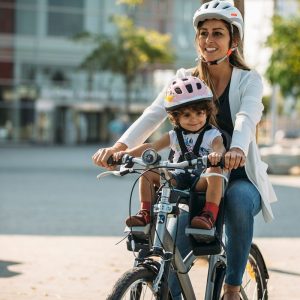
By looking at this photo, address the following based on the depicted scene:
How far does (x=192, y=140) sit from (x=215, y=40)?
0.61 meters

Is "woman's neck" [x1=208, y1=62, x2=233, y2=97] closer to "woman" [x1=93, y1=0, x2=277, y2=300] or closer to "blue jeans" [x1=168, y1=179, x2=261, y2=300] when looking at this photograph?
"woman" [x1=93, y1=0, x2=277, y2=300]

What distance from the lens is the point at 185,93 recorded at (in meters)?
4.43

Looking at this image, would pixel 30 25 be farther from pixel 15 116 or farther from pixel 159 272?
pixel 159 272

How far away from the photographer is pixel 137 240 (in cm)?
448

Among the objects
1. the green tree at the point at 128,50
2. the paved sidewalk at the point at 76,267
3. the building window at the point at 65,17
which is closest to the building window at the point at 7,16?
the building window at the point at 65,17

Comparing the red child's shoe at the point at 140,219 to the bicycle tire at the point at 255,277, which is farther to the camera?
the bicycle tire at the point at 255,277

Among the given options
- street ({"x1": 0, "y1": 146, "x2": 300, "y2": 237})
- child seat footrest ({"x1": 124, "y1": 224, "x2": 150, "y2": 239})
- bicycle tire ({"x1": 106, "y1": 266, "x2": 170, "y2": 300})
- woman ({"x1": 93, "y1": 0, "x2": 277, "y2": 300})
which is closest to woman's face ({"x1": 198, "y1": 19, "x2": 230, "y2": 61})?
woman ({"x1": 93, "y1": 0, "x2": 277, "y2": 300})

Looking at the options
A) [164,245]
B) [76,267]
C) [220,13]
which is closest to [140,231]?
[164,245]

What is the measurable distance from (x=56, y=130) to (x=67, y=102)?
217 cm

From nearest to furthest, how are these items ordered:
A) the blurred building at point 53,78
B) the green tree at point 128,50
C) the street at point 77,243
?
1. the street at point 77,243
2. the green tree at point 128,50
3. the blurred building at point 53,78

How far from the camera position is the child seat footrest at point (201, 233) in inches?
174

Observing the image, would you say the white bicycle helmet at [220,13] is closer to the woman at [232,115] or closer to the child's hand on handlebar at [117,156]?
the woman at [232,115]

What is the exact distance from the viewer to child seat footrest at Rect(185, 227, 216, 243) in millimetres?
4418

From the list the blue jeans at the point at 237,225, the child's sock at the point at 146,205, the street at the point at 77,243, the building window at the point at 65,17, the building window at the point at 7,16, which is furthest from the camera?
the building window at the point at 65,17
